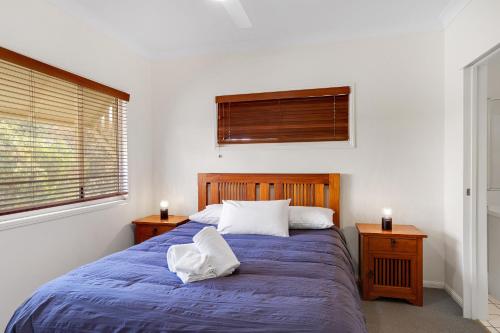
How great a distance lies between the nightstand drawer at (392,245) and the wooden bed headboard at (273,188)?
431 millimetres

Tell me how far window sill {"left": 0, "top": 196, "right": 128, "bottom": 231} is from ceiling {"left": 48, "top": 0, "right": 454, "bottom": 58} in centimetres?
164

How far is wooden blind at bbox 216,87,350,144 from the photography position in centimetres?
321

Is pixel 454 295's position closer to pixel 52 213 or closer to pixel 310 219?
pixel 310 219

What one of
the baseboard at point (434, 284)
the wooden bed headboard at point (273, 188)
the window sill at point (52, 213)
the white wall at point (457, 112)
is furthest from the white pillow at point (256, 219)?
the baseboard at point (434, 284)

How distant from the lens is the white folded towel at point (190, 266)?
1.67 m

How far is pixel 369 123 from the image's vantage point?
312cm

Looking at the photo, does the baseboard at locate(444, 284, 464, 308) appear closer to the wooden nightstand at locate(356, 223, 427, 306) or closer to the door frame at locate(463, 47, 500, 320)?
the door frame at locate(463, 47, 500, 320)

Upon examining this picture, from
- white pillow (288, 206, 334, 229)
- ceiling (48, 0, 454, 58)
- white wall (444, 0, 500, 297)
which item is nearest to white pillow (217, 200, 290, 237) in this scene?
white pillow (288, 206, 334, 229)

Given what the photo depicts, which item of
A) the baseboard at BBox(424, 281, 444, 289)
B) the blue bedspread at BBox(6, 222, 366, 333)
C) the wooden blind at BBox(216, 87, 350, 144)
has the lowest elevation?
the baseboard at BBox(424, 281, 444, 289)

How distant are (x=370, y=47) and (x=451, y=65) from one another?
740 mm

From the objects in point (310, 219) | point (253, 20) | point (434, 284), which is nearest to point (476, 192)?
point (434, 284)

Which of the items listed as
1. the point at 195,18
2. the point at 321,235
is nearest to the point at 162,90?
the point at 195,18

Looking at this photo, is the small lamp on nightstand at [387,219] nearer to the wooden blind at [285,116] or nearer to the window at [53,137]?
the wooden blind at [285,116]

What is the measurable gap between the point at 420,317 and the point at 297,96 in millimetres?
2250
